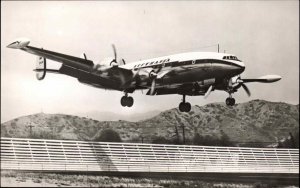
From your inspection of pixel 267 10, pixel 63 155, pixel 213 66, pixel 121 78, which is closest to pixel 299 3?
pixel 267 10

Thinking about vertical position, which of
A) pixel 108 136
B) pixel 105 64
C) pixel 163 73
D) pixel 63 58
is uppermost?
pixel 63 58

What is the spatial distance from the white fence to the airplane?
4310 millimetres

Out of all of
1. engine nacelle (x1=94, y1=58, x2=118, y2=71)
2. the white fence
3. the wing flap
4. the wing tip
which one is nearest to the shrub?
the white fence

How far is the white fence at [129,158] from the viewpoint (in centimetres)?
2731

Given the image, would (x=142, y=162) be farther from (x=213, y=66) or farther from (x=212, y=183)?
(x=213, y=66)

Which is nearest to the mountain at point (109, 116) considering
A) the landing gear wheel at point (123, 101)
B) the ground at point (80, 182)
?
the landing gear wheel at point (123, 101)

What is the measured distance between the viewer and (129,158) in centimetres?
3247

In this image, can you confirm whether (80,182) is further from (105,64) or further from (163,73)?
(163,73)

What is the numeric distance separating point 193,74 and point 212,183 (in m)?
7.03

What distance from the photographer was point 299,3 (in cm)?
2959

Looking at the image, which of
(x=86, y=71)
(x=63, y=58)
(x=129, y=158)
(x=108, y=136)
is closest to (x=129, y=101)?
(x=86, y=71)

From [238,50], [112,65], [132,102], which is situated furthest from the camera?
[238,50]

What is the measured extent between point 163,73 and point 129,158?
7.90 m

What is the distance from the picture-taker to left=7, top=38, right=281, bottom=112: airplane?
27078 millimetres
